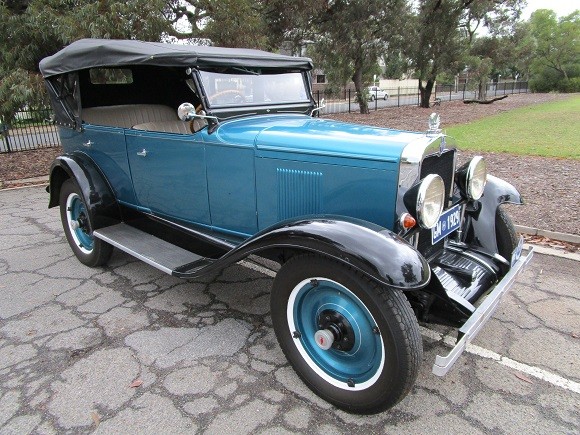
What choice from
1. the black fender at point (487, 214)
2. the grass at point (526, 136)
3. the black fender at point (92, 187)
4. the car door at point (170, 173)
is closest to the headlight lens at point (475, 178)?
the black fender at point (487, 214)

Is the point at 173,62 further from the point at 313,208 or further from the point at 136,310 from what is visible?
the point at 136,310

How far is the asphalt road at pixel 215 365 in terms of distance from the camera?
207 cm

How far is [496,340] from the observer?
2699 millimetres

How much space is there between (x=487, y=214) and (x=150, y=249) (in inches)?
99.0

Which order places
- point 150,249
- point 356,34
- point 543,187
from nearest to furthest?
point 150,249
point 543,187
point 356,34

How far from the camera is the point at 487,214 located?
302cm

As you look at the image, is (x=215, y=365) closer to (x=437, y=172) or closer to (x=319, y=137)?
(x=319, y=137)

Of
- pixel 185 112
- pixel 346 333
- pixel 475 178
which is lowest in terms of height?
pixel 346 333

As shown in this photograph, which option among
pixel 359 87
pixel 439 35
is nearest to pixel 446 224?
pixel 359 87

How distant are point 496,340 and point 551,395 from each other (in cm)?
51

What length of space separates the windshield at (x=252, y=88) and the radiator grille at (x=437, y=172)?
1445 mm

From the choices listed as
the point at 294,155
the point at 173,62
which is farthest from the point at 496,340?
the point at 173,62

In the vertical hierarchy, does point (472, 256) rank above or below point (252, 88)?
below

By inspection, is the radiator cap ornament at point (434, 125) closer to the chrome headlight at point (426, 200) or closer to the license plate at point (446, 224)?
the chrome headlight at point (426, 200)
